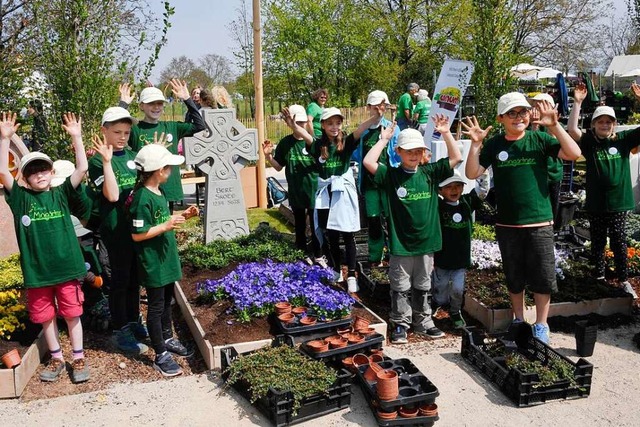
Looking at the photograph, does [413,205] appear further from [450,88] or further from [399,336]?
[450,88]

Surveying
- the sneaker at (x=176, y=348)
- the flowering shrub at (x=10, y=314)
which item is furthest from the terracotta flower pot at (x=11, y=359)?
the sneaker at (x=176, y=348)

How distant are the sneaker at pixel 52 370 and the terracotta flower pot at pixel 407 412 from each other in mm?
2770

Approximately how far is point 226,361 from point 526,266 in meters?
2.61

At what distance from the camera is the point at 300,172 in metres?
7.08

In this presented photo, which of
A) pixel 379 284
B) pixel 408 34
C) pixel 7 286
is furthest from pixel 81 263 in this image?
pixel 408 34

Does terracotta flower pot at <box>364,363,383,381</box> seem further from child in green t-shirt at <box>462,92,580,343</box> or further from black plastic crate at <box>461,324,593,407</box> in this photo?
child in green t-shirt at <box>462,92,580,343</box>

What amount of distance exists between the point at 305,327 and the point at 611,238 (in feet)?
11.6

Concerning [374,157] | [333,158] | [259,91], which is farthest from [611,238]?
[259,91]

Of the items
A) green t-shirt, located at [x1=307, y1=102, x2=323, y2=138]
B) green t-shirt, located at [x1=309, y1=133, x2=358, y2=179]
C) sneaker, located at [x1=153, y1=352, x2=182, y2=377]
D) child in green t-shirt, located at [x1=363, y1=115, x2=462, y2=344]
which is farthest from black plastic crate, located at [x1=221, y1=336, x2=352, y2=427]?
green t-shirt, located at [x1=307, y1=102, x2=323, y2=138]

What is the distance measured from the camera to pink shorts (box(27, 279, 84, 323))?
4.87 meters

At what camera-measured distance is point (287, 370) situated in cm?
442

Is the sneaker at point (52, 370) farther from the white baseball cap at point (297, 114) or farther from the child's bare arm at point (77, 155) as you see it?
the white baseball cap at point (297, 114)

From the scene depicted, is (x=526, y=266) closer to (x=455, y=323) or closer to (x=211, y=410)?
(x=455, y=323)

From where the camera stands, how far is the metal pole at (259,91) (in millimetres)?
10430
